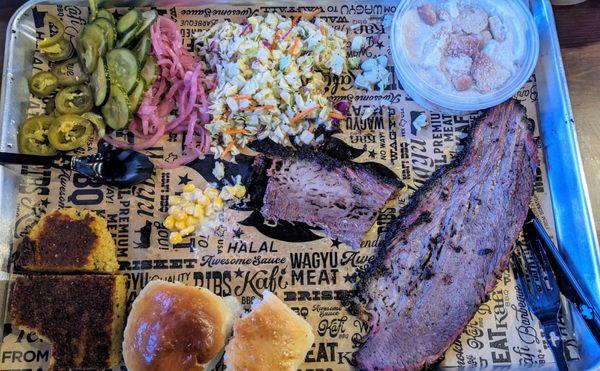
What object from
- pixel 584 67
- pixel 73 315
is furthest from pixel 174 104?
pixel 584 67

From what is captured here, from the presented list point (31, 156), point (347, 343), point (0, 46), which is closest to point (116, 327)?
point (31, 156)

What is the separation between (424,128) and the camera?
3803 millimetres

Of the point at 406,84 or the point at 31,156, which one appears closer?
the point at 31,156

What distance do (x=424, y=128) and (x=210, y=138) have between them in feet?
5.20

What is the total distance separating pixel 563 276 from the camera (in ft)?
11.2

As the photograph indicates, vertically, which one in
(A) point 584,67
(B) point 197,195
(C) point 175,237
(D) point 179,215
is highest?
(A) point 584,67

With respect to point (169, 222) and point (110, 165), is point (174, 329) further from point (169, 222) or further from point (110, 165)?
point (110, 165)

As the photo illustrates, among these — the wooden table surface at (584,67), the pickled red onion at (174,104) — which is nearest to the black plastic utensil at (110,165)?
the pickled red onion at (174,104)

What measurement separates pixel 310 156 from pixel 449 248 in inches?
46.1

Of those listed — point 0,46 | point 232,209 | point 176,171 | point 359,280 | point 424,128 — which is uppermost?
point 0,46

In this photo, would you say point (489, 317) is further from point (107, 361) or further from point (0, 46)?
point (0, 46)

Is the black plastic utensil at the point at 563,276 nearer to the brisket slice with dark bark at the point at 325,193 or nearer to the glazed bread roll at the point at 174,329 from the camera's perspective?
the brisket slice with dark bark at the point at 325,193

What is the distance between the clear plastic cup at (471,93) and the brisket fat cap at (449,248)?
0.65 feet

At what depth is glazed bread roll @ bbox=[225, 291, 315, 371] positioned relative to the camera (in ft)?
10.1
